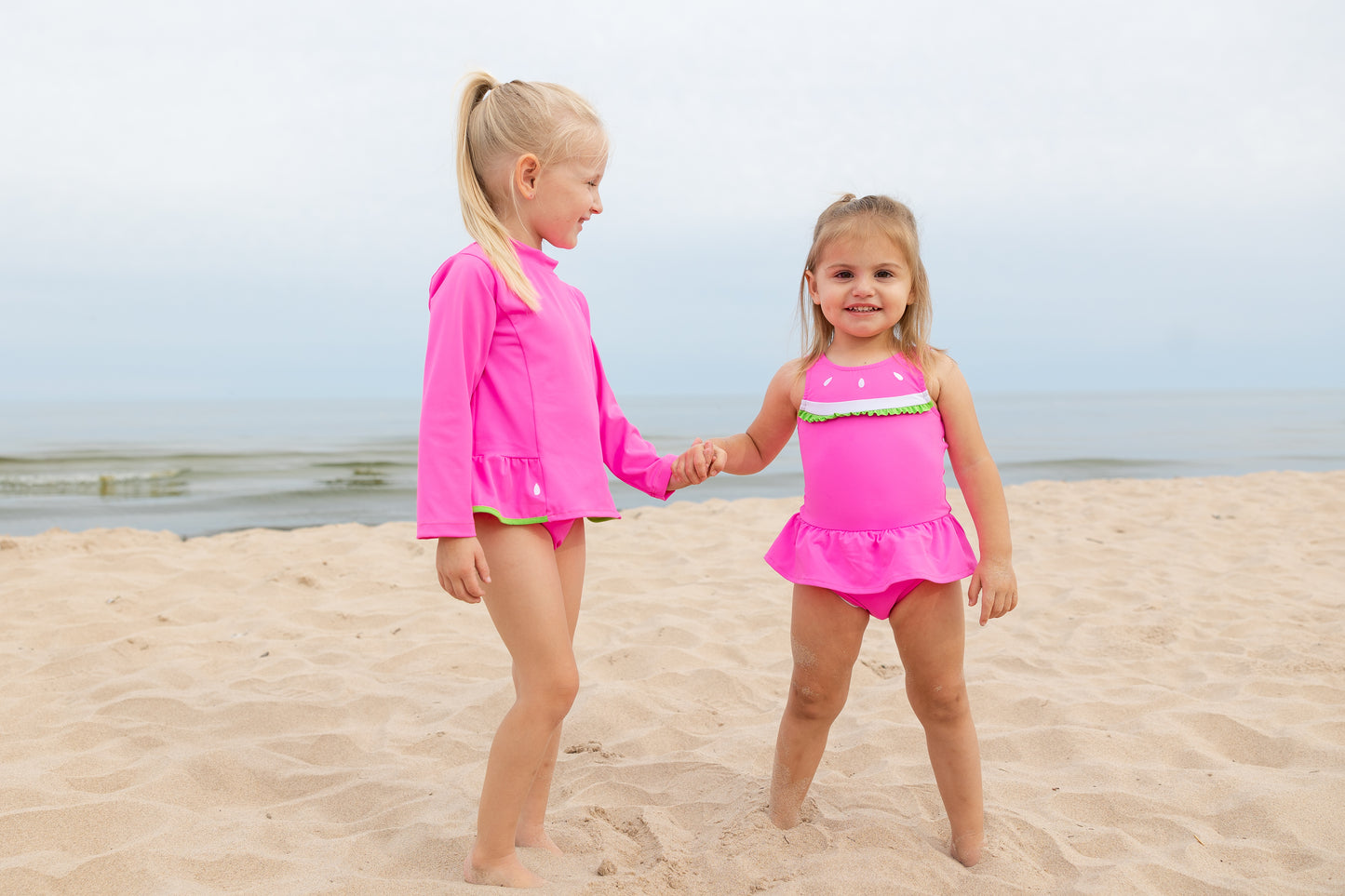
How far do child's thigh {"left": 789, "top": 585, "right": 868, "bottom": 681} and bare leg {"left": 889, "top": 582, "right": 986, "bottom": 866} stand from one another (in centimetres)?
11

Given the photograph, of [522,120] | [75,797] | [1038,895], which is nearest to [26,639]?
[75,797]

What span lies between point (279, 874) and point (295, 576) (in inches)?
135

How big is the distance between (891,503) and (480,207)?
1295 millimetres

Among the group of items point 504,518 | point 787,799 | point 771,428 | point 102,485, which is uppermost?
point 771,428

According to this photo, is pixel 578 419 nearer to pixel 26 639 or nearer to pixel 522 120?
pixel 522 120

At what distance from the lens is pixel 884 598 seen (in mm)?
2383

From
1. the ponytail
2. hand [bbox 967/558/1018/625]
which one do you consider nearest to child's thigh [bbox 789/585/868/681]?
hand [bbox 967/558/1018/625]

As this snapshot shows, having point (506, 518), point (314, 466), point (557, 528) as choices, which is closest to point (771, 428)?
point (557, 528)

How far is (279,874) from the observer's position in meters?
2.38

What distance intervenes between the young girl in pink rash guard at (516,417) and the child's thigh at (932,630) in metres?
0.80

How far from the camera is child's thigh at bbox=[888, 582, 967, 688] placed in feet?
7.77

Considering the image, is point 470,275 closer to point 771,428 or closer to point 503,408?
point 503,408

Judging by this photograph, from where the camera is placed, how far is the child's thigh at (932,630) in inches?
93.2

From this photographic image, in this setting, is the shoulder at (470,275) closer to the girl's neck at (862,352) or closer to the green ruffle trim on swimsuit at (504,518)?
the green ruffle trim on swimsuit at (504,518)
